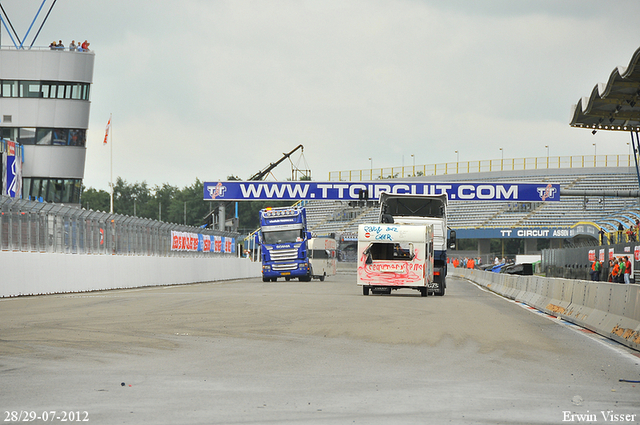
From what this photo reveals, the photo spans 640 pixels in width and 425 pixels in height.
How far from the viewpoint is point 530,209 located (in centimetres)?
8262

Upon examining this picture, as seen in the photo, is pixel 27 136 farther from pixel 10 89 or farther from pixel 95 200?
pixel 95 200

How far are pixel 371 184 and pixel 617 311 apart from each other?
150 ft

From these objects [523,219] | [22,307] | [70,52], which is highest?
[70,52]

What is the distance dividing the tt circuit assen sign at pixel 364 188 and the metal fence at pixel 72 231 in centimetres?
2029

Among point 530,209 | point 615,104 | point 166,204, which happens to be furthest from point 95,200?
point 615,104

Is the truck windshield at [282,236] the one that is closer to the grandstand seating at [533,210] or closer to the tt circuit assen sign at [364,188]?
the tt circuit assen sign at [364,188]

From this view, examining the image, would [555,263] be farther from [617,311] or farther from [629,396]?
[629,396]

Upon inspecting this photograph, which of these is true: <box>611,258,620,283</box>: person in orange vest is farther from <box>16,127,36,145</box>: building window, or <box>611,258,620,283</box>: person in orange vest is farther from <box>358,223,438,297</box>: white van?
<box>16,127,36,145</box>: building window

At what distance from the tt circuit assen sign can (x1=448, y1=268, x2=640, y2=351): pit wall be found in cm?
3259

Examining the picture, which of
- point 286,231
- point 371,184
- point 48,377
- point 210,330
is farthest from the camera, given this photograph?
point 371,184

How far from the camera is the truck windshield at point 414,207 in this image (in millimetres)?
30547

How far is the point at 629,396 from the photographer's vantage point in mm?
7391

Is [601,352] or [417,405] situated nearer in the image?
[417,405]

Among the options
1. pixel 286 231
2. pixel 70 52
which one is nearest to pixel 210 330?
pixel 286 231
